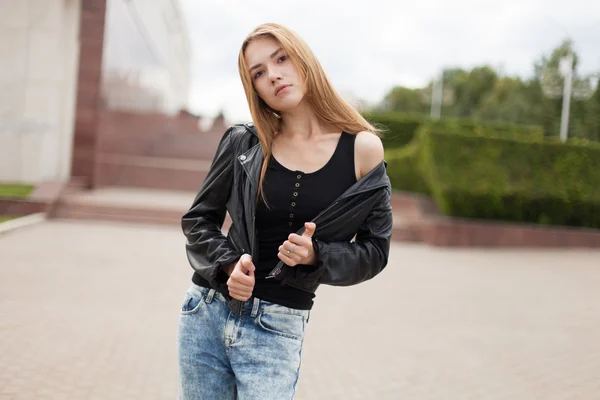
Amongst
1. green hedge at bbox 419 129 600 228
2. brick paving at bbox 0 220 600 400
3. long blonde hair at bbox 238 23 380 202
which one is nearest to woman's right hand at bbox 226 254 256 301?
long blonde hair at bbox 238 23 380 202

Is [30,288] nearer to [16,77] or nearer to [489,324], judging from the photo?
[489,324]

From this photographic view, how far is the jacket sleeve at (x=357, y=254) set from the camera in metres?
2.06

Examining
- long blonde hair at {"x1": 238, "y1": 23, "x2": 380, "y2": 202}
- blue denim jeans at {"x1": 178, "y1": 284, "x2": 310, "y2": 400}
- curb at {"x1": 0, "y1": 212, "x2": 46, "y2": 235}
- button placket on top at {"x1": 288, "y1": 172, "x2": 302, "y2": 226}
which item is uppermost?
long blonde hair at {"x1": 238, "y1": 23, "x2": 380, "y2": 202}

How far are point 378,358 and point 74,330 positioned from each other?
2.41 m

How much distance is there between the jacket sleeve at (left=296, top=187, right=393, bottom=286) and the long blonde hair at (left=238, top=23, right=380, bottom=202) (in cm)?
26

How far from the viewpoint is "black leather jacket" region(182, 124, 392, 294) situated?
6.81 ft

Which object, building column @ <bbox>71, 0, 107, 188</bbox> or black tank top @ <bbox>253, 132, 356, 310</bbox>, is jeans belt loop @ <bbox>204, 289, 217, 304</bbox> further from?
building column @ <bbox>71, 0, 107, 188</bbox>

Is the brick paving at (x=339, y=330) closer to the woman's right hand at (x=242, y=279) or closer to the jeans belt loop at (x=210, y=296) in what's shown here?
the jeans belt loop at (x=210, y=296)

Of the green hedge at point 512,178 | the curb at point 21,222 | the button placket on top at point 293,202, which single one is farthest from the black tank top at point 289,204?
the green hedge at point 512,178

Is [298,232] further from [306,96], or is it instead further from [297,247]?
[306,96]

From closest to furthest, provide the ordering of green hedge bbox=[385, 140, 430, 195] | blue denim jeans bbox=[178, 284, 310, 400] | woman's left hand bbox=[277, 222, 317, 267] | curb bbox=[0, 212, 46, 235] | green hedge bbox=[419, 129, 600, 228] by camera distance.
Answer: woman's left hand bbox=[277, 222, 317, 267] < blue denim jeans bbox=[178, 284, 310, 400] < curb bbox=[0, 212, 46, 235] < green hedge bbox=[419, 129, 600, 228] < green hedge bbox=[385, 140, 430, 195]

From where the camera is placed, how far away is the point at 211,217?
2277mm

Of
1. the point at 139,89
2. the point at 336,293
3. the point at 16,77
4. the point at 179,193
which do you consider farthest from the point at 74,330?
the point at 139,89

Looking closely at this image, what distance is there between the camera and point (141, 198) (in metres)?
17.3
